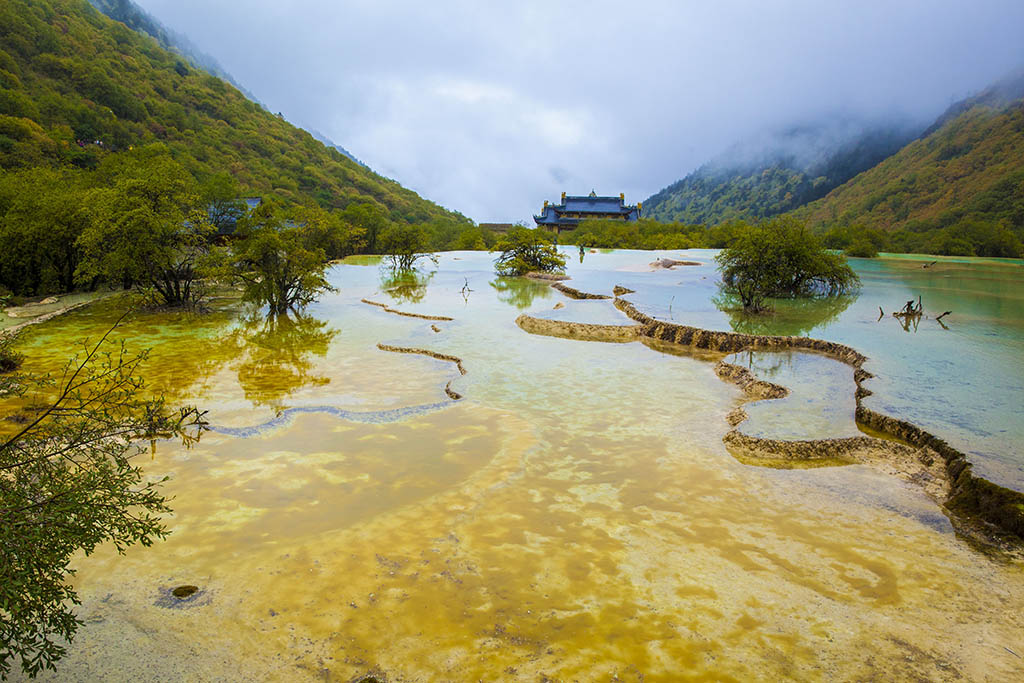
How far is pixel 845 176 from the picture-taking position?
347 ft

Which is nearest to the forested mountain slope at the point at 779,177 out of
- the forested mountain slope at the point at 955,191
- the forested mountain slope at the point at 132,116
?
the forested mountain slope at the point at 955,191

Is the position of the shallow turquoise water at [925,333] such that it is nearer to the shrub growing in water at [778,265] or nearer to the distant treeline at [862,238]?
the shrub growing in water at [778,265]

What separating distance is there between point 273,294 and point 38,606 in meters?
18.3

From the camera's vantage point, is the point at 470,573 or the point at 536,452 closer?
the point at 470,573

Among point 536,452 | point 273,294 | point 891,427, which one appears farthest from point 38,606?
point 273,294

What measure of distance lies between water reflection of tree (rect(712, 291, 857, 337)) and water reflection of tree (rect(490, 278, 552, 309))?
8.00 meters

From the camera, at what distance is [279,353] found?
1403cm

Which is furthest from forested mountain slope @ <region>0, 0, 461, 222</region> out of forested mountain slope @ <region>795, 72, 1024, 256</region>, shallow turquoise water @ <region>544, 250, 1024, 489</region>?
forested mountain slope @ <region>795, 72, 1024, 256</region>

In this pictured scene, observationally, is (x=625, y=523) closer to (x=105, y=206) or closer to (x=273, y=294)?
(x=273, y=294)

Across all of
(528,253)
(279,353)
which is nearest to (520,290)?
(528,253)

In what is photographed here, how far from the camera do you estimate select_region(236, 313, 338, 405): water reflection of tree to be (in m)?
11.0

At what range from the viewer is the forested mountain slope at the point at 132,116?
145 feet

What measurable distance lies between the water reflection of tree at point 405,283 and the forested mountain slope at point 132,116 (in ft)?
78.1

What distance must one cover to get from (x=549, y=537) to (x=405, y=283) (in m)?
25.6
